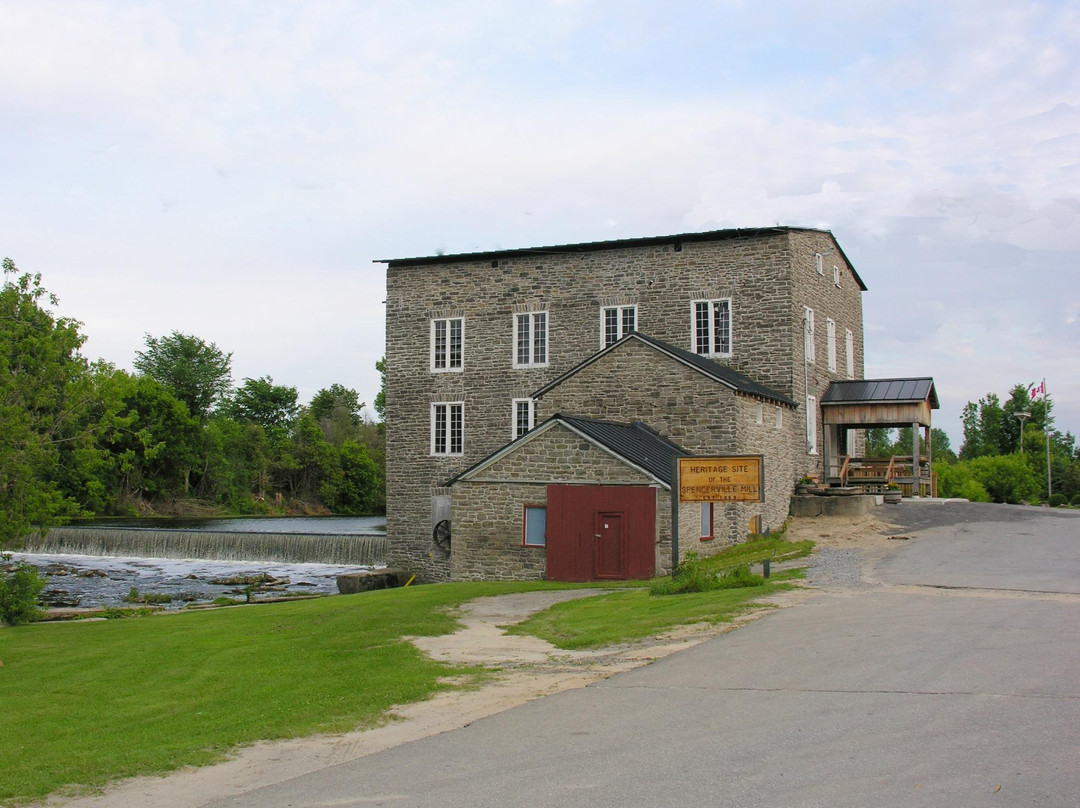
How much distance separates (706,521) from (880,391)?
11375mm

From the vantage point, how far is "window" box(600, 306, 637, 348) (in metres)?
32.6

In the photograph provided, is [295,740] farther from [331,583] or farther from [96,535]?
[96,535]

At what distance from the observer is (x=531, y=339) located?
3409cm

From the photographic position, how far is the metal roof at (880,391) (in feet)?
104

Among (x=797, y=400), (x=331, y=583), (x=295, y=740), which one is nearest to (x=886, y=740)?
(x=295, y=740)

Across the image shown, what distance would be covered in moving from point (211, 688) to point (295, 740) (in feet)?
11.2

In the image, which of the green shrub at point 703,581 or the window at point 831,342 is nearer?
the green shrub at point 703,581

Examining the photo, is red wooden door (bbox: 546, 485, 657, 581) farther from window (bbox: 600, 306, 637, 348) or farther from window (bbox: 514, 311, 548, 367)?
window (bbox: 514, 311, 548, 367)

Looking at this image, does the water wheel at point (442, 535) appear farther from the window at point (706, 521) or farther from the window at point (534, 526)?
the window at point (706, 521)

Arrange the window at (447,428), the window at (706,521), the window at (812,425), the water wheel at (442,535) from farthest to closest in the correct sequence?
the window at (447,428), the water wheel at (442,535), the window at (812,425), the window at (706,521)

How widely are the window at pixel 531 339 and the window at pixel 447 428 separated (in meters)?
2.82

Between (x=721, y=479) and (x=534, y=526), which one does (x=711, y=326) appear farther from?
(x=721, y=479)

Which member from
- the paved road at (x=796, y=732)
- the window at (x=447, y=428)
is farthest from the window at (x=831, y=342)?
the paved road at (x=796, y=732)

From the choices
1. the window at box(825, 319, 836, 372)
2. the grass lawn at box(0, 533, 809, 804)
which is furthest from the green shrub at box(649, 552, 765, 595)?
the window at box(825, 319, 836, 372)
